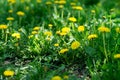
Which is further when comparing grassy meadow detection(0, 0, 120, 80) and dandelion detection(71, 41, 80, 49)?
dandelion detection(71, 41, 80, 49)

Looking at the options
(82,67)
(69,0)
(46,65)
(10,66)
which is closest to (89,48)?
(82,67)

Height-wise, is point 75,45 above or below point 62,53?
above

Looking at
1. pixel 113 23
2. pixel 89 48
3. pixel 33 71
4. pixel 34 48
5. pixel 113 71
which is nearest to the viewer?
pixel 113 71

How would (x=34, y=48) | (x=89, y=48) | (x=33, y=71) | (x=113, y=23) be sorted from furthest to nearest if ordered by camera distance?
(x=113, y=23) → (x=34, y=48) → (x=89, y=48) → (x=33, y=71)

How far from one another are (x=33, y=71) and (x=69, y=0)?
309 cm

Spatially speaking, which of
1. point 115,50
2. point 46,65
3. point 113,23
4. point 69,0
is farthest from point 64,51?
point 69,0

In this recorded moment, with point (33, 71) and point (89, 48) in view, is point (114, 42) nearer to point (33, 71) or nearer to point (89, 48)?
point (89, 48)

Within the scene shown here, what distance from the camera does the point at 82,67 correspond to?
3.83 meters

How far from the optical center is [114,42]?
3.89m

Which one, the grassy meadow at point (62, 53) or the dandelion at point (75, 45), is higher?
the dandelion at point (75, 45)

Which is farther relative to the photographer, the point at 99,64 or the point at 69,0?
the point at 69,0

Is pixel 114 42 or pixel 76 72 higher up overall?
pixel 114 42

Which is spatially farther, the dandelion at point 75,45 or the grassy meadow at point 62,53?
the dandelion at point 75,45

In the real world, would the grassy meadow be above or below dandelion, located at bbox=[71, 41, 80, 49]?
below
